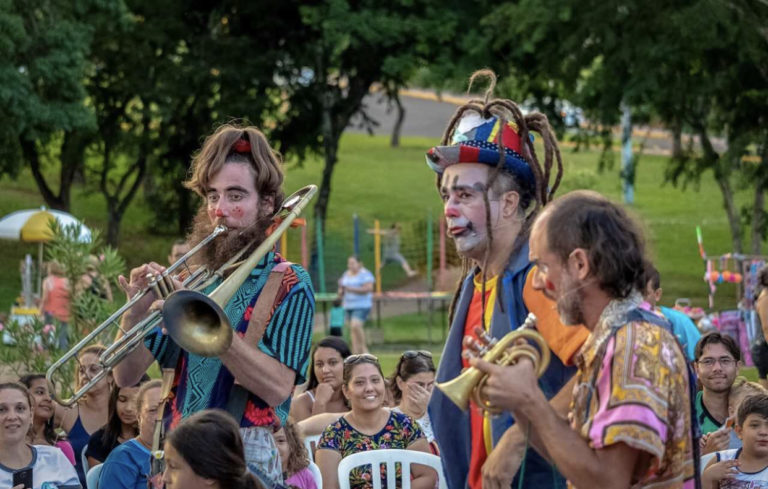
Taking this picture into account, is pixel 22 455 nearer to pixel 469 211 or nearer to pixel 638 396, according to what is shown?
pixel 469 211

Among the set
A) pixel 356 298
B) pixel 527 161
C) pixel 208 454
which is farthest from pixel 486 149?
pixel 356 298

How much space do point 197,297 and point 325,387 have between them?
4.29 m

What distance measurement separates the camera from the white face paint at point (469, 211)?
3.72m

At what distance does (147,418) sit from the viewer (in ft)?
19.8

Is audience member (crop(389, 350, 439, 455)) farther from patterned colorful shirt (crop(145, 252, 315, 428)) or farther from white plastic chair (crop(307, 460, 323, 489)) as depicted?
patterned colorful shirt (crop(145, 252, 315, 428))

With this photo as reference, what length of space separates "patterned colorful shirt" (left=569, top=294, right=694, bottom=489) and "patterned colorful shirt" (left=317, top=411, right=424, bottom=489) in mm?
3912

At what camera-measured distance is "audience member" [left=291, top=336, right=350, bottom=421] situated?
26.4 ft

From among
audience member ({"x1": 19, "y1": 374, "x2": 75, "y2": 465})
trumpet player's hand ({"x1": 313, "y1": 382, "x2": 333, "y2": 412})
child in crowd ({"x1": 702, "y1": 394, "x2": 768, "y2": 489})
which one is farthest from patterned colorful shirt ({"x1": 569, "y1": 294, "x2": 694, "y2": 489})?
trumpet player's hand ({"x1": 313, "y1": 382, "x2": 333, "y2": 412})

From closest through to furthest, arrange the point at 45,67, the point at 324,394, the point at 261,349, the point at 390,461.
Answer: the point at 261,349
the point at 390,461
the point at 324,394
the point at 45,67

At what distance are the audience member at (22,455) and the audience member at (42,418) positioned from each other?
0.71 metres

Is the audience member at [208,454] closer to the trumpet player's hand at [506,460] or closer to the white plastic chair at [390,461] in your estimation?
the trumpet player's hand at [506,460]

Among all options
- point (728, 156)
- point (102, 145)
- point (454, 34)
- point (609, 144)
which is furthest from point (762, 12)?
point (102, 145)

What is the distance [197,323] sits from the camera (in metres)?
3.78

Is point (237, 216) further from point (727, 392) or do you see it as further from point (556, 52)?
point (556, 52)
